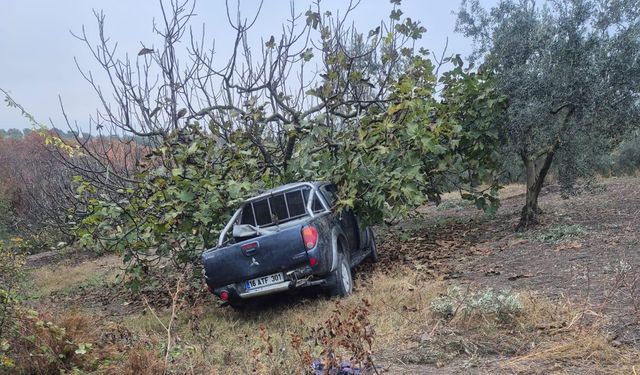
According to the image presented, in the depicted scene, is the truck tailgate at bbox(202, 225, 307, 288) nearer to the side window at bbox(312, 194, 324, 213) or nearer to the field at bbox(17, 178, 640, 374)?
the field at bbox(17, 178, 640, 374)

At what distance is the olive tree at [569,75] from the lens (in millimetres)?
7902

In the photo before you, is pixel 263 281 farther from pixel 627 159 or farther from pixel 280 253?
pixel 627 159

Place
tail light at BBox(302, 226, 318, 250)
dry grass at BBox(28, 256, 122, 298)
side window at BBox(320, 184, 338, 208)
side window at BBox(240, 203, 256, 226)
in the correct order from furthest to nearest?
dry grass at BBox(28, 256, 122, 298)
side window at BBox(320, 184, 338, 208)
side window at BBox(240, 203, 256, 226)
tail light at BBox(302, 226, 318, 250)

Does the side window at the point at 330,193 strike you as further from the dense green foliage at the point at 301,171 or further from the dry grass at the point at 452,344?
the dry grass at the point at 452,344

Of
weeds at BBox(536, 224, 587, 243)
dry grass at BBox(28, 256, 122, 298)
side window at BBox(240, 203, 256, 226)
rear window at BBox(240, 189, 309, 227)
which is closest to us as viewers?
rear window at BBox(240, 189, 309, 227)

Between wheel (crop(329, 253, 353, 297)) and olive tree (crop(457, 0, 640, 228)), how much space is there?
3.85 m

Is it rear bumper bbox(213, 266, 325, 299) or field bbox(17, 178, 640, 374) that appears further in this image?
rear bumper bbox(213, 266, 325, 299)

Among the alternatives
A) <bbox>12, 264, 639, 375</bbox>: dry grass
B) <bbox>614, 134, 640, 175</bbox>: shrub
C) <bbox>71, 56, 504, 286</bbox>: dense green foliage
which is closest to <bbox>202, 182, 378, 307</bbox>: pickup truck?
<bbox>71, 56, 504, 286</bbox>: dense green foliage

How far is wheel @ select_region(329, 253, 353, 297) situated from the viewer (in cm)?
644

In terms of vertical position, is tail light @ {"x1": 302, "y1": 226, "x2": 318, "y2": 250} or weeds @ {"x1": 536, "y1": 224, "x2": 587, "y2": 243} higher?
tail light @ {"x1": 302, "y1": 226, "x2": 318, "y2": 250}

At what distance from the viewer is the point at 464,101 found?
365 inches

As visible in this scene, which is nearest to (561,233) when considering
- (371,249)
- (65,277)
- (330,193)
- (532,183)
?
(532,183)

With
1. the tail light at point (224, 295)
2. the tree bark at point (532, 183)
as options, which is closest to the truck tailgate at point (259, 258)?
the tail light at point (224, 295)

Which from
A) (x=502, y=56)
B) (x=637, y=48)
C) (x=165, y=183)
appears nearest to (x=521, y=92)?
(x=502, y=56)
